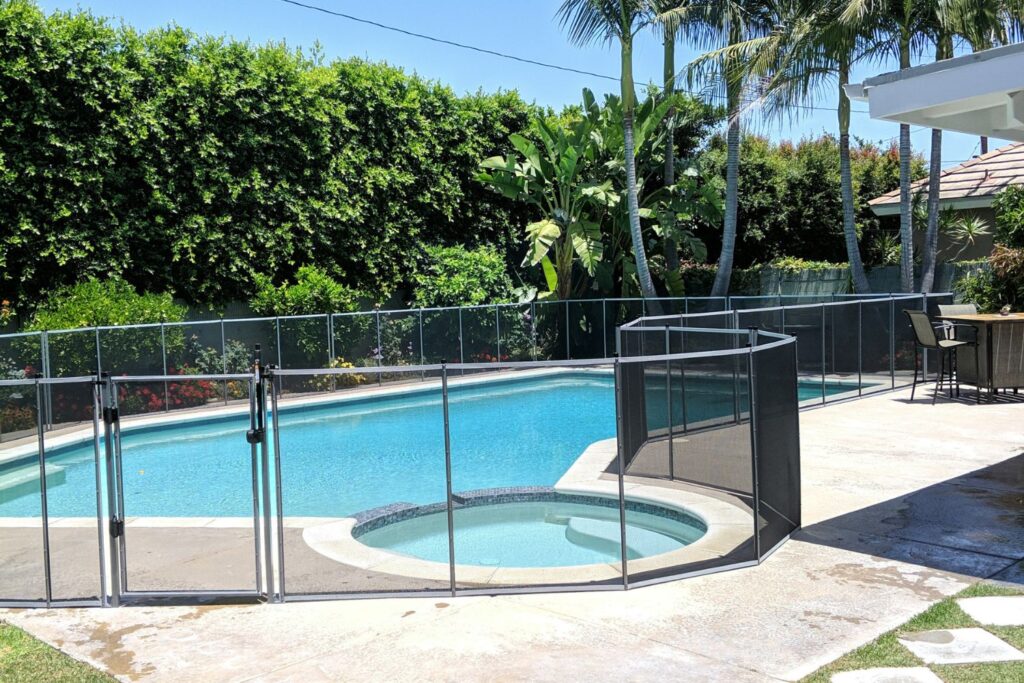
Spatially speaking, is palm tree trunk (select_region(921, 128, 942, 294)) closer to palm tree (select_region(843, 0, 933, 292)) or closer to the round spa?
palm tree (select_region(843, 0, 933, 292))

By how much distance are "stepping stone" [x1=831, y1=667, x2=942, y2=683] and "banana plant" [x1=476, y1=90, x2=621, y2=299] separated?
18204mm

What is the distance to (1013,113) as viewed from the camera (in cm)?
867

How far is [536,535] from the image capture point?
888 cm

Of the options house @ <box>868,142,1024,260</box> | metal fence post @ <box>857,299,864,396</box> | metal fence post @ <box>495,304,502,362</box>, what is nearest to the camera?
metal fence post @ <box>857,299,864,396</box>

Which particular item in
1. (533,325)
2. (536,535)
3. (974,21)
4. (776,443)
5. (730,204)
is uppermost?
(974,21)

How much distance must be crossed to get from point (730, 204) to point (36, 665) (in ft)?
61.5

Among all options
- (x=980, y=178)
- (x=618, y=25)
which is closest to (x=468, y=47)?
(x=618, y=25)

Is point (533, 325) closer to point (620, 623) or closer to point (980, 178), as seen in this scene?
point (980, 178)

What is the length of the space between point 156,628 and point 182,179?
15.5m

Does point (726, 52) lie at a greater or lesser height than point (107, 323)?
greater

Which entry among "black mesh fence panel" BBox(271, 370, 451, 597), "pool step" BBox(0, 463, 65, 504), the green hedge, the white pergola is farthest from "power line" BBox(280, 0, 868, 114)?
"pool step" BBox(0, 463, 65, 504)

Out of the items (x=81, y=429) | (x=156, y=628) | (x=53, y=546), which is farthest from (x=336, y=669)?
(x=81, y=429)

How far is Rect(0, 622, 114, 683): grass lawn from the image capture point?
5.29 m

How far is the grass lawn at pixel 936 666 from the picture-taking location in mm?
4961
